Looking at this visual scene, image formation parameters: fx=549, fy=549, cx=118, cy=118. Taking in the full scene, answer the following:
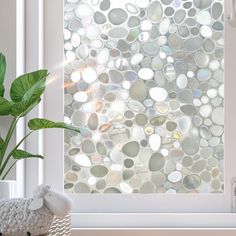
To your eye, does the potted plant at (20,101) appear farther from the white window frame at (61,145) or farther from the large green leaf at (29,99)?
the white window frame at (61,145)

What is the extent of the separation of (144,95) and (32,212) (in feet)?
2.51

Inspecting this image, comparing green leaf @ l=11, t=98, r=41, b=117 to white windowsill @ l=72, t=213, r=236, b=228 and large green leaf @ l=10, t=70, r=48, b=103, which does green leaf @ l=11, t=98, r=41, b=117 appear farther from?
white windowsill @ l=72, t=213, r=236, b=228

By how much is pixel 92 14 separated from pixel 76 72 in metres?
→ 0.22

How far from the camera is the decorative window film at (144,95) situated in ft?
6.40

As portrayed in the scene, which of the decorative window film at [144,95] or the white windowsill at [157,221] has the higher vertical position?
the decorative window film at [144,95]

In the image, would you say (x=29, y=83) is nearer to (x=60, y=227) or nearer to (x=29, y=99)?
(x=29, y=99)

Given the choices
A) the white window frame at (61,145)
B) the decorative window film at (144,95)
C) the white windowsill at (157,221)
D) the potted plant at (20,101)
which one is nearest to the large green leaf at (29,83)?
the potted plant at (20,101)

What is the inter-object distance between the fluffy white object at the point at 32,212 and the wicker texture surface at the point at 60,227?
0.12m

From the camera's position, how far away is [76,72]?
197 centimetres

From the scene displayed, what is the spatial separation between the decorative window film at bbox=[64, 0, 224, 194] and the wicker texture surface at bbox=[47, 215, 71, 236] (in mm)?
413

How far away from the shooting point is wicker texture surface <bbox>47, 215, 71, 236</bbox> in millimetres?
1482

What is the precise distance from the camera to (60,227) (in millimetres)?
1509

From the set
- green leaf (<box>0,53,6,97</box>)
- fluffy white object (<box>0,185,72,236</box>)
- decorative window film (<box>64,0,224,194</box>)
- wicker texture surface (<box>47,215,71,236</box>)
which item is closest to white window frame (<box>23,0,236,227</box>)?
decorative window film (<box>64,0,224,194</box>)

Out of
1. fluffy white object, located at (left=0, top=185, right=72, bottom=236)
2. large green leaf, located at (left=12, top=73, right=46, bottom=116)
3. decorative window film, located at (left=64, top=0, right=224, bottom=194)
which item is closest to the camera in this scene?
fluffy white object, located at (left=0, top=185, right=72, bottom=236)
